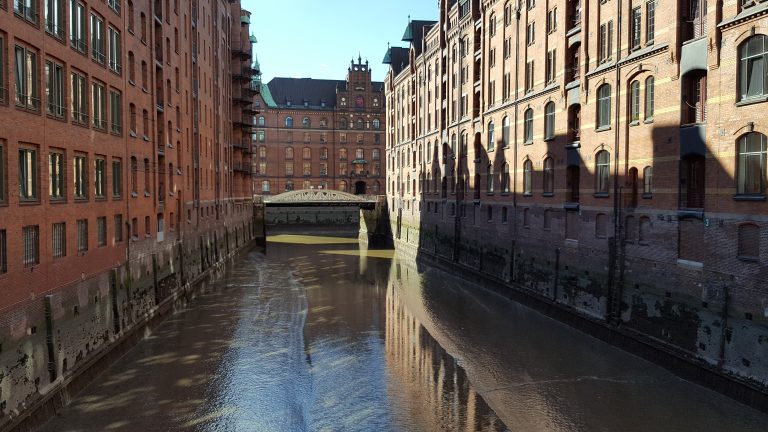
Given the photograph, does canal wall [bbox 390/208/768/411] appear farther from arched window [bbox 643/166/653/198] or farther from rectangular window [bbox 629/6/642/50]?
rectangular window [bbox 629/6/642/50]

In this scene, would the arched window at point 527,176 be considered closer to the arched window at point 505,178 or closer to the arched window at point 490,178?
the arched window at point 505,178

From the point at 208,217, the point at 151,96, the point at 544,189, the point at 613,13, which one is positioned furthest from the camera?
the point at 208,217

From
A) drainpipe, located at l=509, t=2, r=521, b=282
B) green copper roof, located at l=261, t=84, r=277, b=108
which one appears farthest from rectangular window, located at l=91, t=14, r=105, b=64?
green copper roof, located at l=261, t=84, r=277, b=108

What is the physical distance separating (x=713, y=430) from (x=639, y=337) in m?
6.52

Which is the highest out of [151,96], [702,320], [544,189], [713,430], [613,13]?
[613,13]

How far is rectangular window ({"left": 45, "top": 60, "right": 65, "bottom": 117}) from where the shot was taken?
1767 cm

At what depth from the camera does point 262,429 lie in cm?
1622

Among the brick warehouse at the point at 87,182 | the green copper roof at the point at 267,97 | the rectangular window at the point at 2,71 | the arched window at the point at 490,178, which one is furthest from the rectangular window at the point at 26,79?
the green copper roof at the point at 267,97

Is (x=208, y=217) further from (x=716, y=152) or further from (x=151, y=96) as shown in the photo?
(x=716, y=152)

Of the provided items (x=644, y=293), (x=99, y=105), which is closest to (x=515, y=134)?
(x=644, y=293)

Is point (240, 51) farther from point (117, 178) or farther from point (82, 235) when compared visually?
point (82, 235)

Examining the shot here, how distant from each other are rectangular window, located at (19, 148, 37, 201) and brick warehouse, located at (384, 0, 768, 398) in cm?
2001

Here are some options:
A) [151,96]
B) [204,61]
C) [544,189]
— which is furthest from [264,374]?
[204,61]

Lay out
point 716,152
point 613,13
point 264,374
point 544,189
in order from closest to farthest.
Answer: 1. point 716,152
2. point 264,374
3. point 613,13
4. point 544,189
